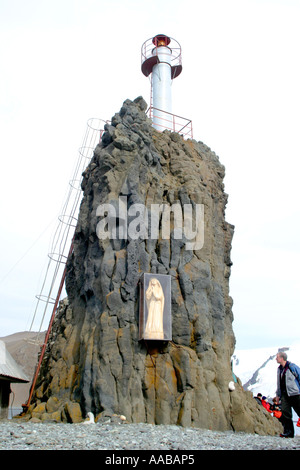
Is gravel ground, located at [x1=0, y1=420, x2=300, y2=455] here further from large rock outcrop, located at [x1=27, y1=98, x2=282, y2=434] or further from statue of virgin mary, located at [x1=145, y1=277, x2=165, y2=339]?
statue of virgin mary, located at [x1=145, y1=277, x2=165, y2=339]

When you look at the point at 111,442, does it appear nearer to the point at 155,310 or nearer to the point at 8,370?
the point at 155,310

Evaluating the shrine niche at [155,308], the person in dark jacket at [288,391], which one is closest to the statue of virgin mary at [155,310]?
the shrine niche at [155,308]

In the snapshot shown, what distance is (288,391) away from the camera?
10.5 meters

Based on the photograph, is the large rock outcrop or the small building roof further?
the small building roof

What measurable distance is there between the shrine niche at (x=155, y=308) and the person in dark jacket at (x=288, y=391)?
5952 mm

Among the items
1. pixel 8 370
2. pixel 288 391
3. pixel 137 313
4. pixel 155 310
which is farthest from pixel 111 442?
pixel 8 370

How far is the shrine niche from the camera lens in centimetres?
1606

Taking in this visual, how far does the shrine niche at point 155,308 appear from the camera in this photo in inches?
632

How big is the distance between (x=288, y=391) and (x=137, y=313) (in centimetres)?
747

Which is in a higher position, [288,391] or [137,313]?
[137,313]

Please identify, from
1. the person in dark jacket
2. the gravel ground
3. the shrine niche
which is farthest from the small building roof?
the person in dark jacket

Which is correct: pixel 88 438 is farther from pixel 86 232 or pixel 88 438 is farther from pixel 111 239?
pixel 86 232

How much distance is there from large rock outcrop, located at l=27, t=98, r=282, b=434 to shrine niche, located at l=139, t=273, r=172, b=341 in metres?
0.60

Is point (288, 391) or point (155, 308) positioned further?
point (155, 308)
